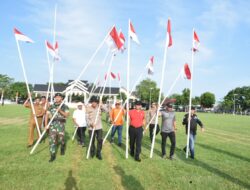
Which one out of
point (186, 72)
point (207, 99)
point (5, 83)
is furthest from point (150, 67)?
point (207, 99)

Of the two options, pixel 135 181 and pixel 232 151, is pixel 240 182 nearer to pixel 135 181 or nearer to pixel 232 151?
pixel 135 181

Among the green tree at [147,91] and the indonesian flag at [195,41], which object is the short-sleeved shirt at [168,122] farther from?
the green tree at [147,91]

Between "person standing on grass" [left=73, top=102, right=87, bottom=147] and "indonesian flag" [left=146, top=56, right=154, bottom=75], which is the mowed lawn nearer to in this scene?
"person standing on grass" [left=73, top=102, right=87, bottom=147]

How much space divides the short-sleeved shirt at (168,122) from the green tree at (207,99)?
129358mm

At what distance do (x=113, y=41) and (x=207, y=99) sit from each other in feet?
424

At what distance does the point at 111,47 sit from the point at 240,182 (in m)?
6.96

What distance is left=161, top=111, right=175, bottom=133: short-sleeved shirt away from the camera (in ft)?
34.4

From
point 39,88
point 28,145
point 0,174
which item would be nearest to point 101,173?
point 0,174

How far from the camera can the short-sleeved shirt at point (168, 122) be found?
1048 centimetres

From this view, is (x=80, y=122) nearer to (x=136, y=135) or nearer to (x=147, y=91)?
(x=136, y=135)

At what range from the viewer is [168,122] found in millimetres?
10500

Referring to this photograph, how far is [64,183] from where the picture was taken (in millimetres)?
6961

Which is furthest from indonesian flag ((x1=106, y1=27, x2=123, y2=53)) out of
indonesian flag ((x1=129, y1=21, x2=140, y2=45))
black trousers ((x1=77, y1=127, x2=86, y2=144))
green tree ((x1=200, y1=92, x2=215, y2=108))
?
green tree ((x1=200, y1=92, x2=215, y2=108))

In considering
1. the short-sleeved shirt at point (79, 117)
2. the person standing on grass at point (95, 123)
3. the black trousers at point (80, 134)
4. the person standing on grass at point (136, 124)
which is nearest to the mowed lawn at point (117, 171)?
the person standing on grass at point (95, 123)
